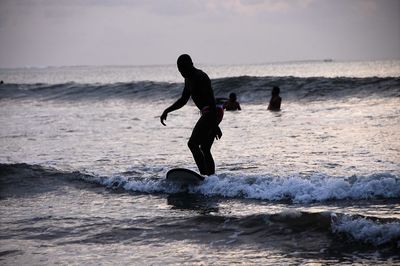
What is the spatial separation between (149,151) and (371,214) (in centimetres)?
638

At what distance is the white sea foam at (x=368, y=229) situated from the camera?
5133mm

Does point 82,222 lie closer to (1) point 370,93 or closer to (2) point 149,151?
(2) point 149,151

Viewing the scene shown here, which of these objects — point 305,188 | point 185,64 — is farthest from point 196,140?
point 305,188

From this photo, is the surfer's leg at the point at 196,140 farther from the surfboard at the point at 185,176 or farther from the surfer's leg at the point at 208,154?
the surfboard at the point at 185,176

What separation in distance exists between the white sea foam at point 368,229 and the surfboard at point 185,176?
275 cm

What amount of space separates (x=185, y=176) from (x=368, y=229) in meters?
3.29

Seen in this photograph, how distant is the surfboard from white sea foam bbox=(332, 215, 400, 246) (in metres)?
2.75

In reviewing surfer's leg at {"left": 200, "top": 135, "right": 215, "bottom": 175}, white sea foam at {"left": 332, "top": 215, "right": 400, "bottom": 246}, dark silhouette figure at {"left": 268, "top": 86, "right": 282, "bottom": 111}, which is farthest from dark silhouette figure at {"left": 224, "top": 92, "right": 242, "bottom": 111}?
white sea foam at {"left": 332, "top": 215, "right": 400, "bottom": 246}

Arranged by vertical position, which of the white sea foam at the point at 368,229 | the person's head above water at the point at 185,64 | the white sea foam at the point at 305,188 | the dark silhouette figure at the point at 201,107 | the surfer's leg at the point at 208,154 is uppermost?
the person's head above water at the point at 185,64

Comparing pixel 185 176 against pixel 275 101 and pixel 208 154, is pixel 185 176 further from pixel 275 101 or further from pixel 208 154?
pixel 275 101

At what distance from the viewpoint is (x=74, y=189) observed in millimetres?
8367

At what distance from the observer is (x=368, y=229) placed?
530cm

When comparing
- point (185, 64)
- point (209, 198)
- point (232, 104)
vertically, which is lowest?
point (209, 198)

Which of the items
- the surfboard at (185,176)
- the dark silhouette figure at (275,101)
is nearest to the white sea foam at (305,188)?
the surfboard at (185,176)
